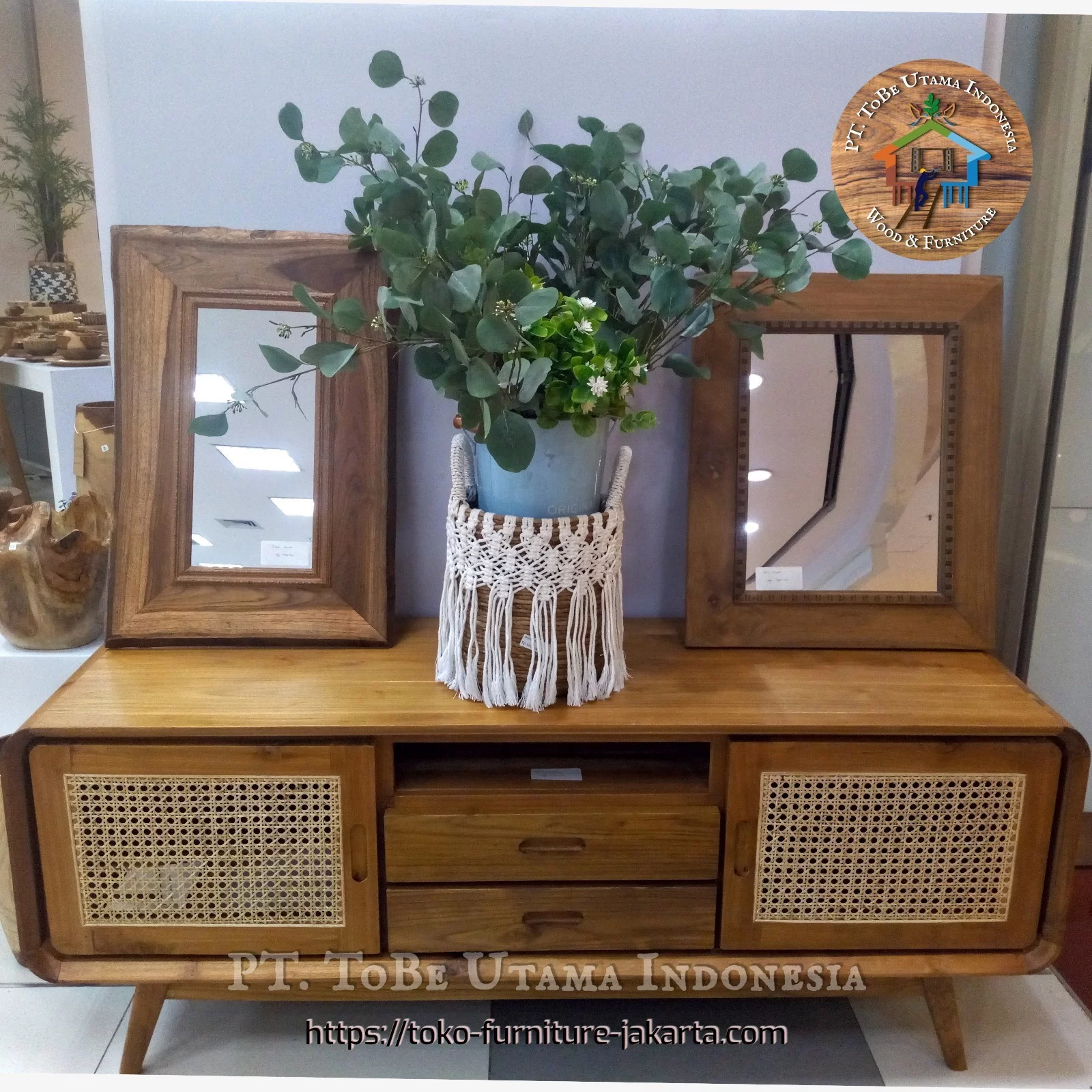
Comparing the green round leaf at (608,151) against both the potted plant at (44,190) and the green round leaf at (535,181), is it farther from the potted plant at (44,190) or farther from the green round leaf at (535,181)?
the potted plant at (44,190)

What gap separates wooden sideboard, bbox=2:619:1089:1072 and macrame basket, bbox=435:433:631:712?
0.13 ft

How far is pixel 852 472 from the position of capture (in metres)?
1.20

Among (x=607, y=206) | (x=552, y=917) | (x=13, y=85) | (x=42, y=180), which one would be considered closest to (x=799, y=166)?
(x=607, y=206)

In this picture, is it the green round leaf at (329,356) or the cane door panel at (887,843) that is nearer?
the green round leaf at (329,356)

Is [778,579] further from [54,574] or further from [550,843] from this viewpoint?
[54,574]

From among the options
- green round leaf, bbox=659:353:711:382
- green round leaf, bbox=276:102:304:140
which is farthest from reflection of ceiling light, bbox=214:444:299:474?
green round leaf, bbox=659:353:711:382

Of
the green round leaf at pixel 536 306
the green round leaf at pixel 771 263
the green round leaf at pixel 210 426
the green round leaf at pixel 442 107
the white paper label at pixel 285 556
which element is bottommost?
the white paper label at pixel 285 556

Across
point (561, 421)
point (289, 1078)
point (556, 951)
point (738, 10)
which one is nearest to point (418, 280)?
point (561, 421)

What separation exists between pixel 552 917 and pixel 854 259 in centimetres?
86

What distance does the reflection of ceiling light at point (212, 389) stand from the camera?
1169 mm

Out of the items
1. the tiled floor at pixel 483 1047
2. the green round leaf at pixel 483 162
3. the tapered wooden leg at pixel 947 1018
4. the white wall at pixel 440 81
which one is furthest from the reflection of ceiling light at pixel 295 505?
the tapered wooden leg at pixel 947 1018

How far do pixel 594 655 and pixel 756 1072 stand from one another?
60 centimetres

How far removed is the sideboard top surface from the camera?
3.23 ft

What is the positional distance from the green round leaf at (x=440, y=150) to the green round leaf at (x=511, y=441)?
331mm
